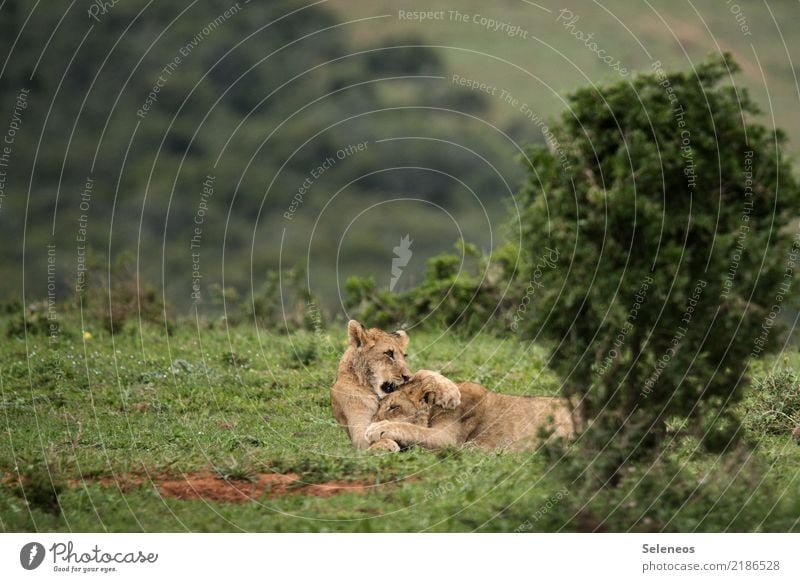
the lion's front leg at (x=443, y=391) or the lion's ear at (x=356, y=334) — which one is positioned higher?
the lion's ear at (x=356, y=334)

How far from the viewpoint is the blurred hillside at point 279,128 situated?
1428 inches

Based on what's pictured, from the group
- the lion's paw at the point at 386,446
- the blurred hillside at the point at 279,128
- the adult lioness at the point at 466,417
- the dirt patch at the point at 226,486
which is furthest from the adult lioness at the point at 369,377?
the blurred hillside at the point at 279,128

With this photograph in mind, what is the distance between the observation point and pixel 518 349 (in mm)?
17094

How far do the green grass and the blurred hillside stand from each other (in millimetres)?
16679

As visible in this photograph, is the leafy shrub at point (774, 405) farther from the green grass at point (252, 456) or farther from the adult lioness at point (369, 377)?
the adult lioness at point (369, 377)

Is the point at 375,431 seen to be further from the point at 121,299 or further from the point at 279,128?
the point at 279,128

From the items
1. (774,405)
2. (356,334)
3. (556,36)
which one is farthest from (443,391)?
(556,36)

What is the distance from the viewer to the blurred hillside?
3628 cm

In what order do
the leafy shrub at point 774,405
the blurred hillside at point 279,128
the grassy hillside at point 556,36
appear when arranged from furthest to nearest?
the blurred hillside at point 279,128
the grassy hillside at point 556,36
the leafy shrub at point 774,405

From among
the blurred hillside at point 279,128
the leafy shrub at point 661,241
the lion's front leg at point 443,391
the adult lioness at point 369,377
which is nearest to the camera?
the leafy shrub at point 661,241

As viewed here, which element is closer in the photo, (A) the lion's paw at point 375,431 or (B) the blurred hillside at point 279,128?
(A) the lion's paw at point 375,431

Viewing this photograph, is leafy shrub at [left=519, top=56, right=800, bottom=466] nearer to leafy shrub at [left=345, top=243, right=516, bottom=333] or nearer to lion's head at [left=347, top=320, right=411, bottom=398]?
lion's head at [left=347, top=320, right=411, bottom=398]
